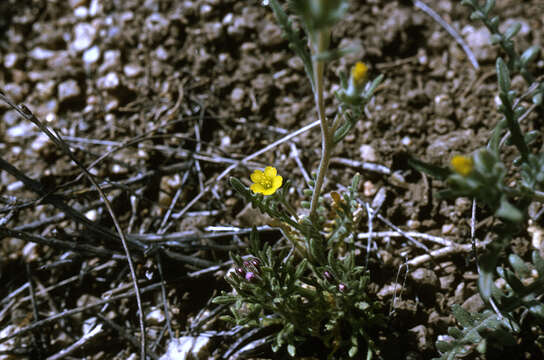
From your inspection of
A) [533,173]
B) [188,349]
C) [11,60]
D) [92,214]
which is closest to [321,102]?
[533,173]

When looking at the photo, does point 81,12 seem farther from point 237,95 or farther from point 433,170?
point 433,170

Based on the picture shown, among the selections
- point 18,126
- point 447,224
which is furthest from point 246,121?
point 18,126

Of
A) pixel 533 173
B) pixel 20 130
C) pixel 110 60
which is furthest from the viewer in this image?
pixel 110 60

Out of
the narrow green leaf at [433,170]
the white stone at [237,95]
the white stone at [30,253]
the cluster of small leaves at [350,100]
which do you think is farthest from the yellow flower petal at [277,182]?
the white stone at [30,253]

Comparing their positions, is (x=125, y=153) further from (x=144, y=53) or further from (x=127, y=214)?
(x=144, y=53)

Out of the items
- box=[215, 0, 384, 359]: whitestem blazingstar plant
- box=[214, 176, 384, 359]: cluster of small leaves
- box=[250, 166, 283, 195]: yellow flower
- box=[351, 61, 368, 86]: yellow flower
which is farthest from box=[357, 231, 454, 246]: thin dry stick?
box=[351, 61, 368, 86]: yellow flower

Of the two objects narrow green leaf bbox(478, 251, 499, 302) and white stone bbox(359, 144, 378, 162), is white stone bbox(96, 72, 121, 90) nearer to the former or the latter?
white stone bbox(359, 144, 378, 162)

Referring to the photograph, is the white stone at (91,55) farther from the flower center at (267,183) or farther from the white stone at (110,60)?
the flower center at (267,183)
